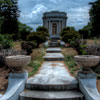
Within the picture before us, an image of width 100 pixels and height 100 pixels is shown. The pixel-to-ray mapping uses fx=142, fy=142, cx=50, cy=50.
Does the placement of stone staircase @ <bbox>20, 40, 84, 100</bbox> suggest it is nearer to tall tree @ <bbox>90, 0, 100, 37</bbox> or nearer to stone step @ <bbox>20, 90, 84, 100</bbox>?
Result: stone step @ <bbox>20, 90, 84, 100</bbox>

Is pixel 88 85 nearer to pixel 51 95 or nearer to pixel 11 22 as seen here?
pixel 51 95

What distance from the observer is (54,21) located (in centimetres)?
3012

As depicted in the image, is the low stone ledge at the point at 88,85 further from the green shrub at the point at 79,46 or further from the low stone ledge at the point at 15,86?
the green shrub at the point at 79,46

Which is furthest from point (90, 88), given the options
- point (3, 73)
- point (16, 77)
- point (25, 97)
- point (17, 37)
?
point (17, 37)

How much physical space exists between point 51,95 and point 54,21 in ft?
88.7

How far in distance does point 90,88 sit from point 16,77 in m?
2.35

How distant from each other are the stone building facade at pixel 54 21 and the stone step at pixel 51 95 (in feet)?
82.0

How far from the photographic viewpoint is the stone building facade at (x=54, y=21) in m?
29.2

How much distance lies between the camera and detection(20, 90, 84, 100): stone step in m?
4.02

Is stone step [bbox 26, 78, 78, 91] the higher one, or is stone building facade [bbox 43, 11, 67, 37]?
stone building facade [bbox 43, 11, 67, 37]

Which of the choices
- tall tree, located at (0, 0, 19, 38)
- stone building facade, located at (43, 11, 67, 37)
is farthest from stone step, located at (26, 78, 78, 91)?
tall tree, located at (0, 0, 19, 38)

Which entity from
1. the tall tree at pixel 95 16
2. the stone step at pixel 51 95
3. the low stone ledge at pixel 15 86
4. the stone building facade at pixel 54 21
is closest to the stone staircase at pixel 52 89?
the stone step at pixel 51 95

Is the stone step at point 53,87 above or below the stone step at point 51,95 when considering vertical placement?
above

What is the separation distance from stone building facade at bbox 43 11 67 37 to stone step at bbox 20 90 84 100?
82.0ft
